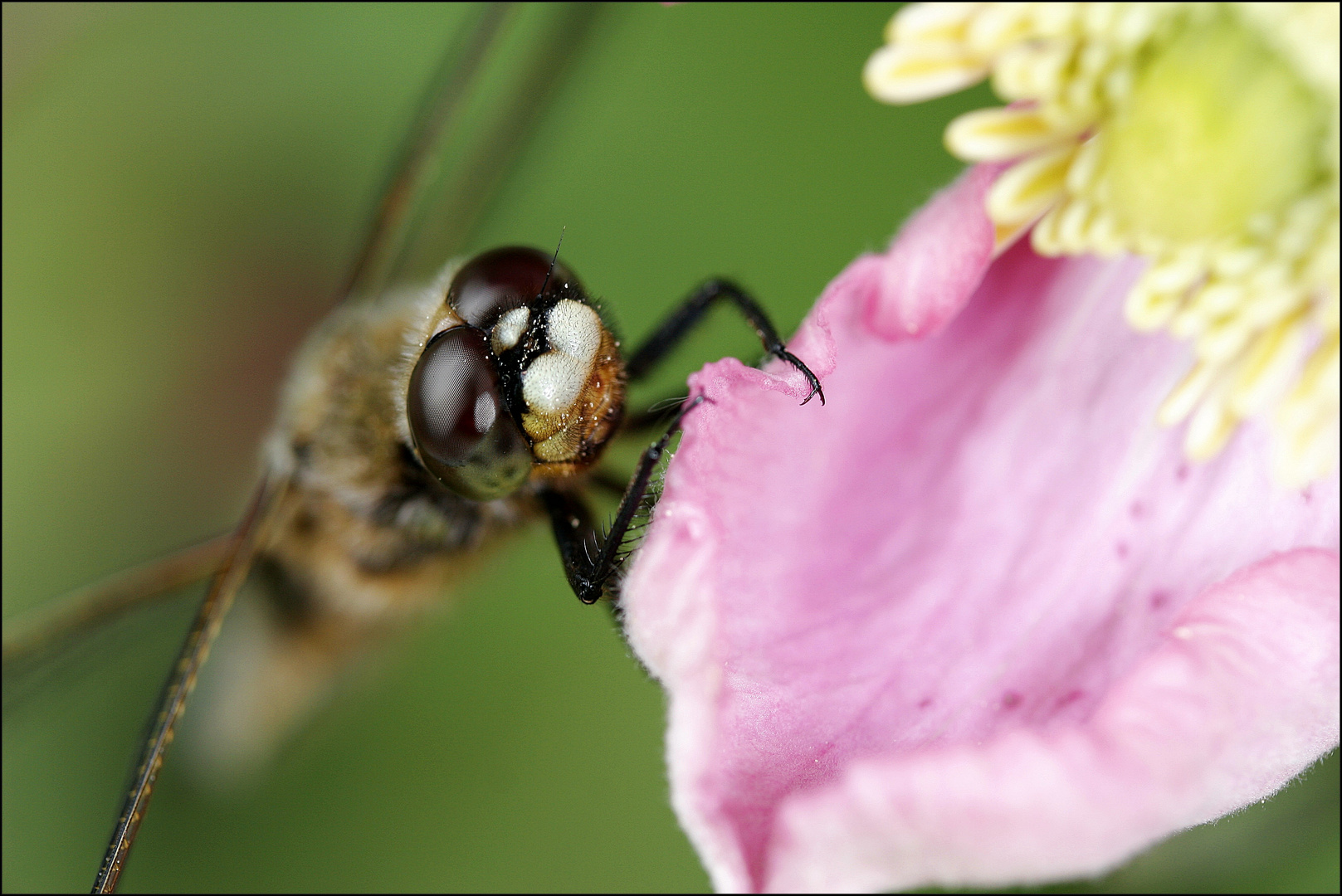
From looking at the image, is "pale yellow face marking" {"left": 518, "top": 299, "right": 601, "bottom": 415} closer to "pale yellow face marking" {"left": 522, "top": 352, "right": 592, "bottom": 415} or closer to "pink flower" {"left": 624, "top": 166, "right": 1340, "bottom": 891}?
"pale yellow face marking" {"left": 522, "top": 352, "right": 592, "bottom": 415}

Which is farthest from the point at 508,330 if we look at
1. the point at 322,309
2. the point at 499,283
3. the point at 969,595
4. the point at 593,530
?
the point at 322,309

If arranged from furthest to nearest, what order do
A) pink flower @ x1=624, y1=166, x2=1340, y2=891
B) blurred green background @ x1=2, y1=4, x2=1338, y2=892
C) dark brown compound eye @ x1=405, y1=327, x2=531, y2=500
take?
blurred green background @ x1=2, y1=4, x2=1338, y2=892, dark brown compound eye @ x1=405, y1=327, x2=531, y2=500, pink flower @ x1=624, y1=166, x2=1340, y2=891

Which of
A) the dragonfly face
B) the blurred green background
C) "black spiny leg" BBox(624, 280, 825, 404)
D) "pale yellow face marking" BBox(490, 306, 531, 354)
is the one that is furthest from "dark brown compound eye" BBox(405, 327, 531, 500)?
the dragonfly face

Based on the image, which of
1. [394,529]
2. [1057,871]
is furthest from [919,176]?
[1057,871]

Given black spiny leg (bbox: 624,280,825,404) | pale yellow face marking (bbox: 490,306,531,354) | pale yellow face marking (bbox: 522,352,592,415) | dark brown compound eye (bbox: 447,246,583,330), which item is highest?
dark brown compound eye (bbox: 447,246,583,330)

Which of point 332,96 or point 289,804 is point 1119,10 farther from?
point 289,804

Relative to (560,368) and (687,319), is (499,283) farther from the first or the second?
(687,319)

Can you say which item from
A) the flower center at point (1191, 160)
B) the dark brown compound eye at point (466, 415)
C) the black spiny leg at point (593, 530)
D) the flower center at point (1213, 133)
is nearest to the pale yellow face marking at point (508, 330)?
the dark brown compound eye at point (466, 415)

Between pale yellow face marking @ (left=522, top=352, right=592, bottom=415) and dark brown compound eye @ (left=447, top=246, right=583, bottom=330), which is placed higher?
dark brown compound eye @ (left=447, top=246, right=583, bottom=330)
